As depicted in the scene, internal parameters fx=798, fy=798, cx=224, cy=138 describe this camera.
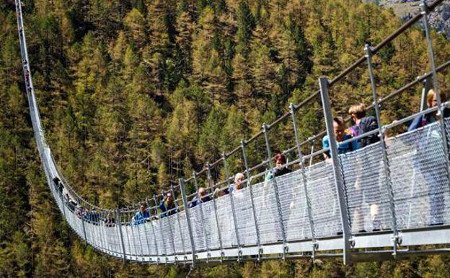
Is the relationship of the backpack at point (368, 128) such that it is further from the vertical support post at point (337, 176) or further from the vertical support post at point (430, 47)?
the vertical support post at point (430, 47)

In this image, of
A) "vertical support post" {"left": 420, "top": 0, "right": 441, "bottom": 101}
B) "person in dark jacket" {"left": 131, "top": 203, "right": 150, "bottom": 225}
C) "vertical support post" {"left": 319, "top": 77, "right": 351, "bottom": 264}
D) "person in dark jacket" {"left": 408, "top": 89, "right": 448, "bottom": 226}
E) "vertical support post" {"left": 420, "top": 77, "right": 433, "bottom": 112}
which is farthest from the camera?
"person in dark jacket" {"left": 131, "top": 203, "right": 150, "bottom": 225}

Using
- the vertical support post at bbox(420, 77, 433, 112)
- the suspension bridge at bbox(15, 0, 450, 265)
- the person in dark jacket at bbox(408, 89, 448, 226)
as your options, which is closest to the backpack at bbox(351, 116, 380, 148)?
the suspension bridge at bbox(15, 0, 450, 265)

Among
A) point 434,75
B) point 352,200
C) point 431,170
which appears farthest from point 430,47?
point 352,200

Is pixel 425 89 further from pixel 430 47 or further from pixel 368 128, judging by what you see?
pixel 430 47

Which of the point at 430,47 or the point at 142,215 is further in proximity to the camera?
the point at 142,215

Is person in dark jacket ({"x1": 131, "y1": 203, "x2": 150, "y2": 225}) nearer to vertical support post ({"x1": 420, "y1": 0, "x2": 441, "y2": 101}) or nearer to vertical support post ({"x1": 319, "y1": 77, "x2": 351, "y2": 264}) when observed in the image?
vertical support post ({"x1": 319, "y1": 77, "x2": 351, "y2": 264})

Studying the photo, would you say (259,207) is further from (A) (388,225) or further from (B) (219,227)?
(A) (388,225)

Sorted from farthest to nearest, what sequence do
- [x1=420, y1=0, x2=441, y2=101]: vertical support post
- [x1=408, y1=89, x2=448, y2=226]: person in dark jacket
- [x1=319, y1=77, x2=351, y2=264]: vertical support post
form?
[x1=319, y1=77, x2=351, y2=264]: vertical support post, [x1=408, y1=89, x2=448, y2=226]: person in dark jacket, [x1=420, y1=0, x2=441, y2=101]: vertical support post

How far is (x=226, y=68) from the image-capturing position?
4542 inches

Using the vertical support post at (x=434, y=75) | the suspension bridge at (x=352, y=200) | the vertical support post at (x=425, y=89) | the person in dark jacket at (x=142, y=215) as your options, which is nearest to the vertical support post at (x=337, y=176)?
the suspension bridge at (x=352, y=200)

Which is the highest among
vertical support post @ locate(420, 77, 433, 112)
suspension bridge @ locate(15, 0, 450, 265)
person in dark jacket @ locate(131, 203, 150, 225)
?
vertical support post @ locate(420, 77, 433, 112)

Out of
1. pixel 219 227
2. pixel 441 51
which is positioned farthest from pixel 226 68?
pixel 219 227

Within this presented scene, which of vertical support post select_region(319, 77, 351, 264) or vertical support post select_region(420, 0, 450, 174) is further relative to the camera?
vertical support post select_region(319, 77, 351, 264)

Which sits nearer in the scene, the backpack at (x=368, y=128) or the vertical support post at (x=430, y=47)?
the vertical support post at (x=430, y=47)
